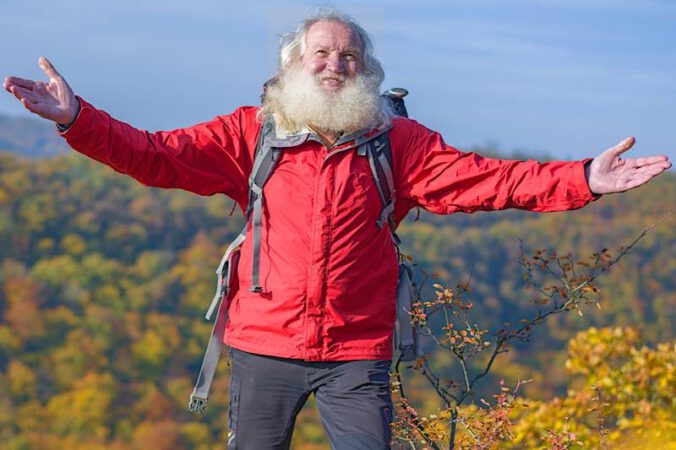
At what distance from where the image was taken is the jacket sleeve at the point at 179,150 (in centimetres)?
325

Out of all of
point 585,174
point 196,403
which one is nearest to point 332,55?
point 585,174

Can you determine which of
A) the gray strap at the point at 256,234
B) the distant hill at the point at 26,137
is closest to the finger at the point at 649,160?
the gray strap at the point at 256,234

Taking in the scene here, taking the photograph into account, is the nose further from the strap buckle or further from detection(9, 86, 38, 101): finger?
the strap buckle

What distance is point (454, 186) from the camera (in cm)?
339

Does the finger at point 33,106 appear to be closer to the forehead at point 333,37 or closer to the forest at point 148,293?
the forehead at point 333,37

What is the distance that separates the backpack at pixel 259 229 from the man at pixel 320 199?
0.02 metres

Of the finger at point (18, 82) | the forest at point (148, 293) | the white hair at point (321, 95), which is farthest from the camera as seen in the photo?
the forest at point (148, 293)

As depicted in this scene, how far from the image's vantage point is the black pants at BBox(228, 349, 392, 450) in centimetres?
316

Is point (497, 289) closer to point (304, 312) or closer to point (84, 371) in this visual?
point (84, 371)

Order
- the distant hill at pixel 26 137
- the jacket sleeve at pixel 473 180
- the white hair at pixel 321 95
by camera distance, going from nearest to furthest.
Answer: the jacket sleeve at pixel 473 180
the white hair at pixel 321 95
the distant hill at pixel 26 137

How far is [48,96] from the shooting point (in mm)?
3225

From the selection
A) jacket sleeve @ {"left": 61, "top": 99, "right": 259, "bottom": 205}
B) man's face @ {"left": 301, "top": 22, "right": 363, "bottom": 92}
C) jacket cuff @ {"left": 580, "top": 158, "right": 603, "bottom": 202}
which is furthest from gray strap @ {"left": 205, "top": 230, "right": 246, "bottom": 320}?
jacket cuff @ {"left": 580, "top": 158, "right": 603, "bottom": 202}

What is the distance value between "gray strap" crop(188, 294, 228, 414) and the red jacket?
0.28ft

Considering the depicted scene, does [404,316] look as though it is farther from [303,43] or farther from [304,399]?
[303,43]
